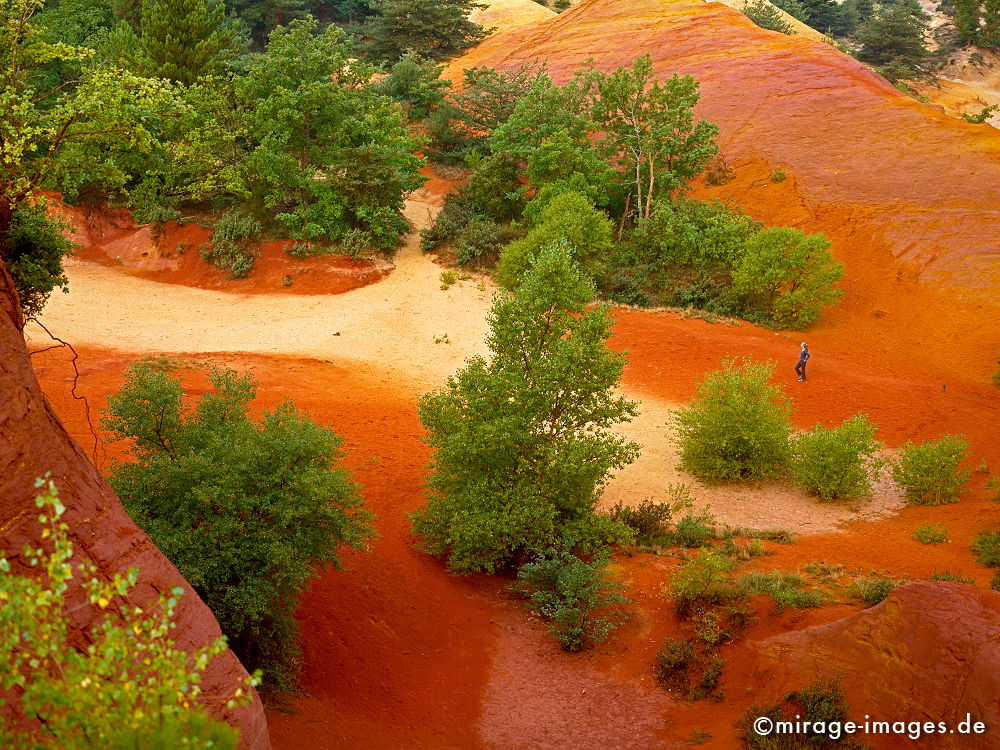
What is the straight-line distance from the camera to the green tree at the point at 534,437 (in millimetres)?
12742

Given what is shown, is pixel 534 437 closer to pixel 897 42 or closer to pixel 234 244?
pixel 234 244

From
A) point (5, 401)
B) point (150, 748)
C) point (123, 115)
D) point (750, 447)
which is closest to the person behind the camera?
point (150, 748)

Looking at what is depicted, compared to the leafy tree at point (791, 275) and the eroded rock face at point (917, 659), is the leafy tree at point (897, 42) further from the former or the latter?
the eroded rock face at point (917, 659)

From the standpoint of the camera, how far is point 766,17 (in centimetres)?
5550

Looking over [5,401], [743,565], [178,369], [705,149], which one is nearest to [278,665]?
[5,401]

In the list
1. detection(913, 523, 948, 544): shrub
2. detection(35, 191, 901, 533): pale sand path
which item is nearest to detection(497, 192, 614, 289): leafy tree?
detection(35, 191, 901, 533): pale sand path

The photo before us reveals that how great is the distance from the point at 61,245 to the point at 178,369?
823cm

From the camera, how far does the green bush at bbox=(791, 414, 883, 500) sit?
16.6 metres

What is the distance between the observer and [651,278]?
95.2 feet

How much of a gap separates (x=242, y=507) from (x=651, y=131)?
83.9ft

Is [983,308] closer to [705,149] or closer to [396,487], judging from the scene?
[705,149]

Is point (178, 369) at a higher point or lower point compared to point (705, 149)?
lower

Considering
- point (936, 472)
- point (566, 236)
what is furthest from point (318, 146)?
point (936, 472)

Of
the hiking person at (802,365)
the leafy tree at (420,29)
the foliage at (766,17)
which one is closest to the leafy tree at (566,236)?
the hiking person at (802,365)
